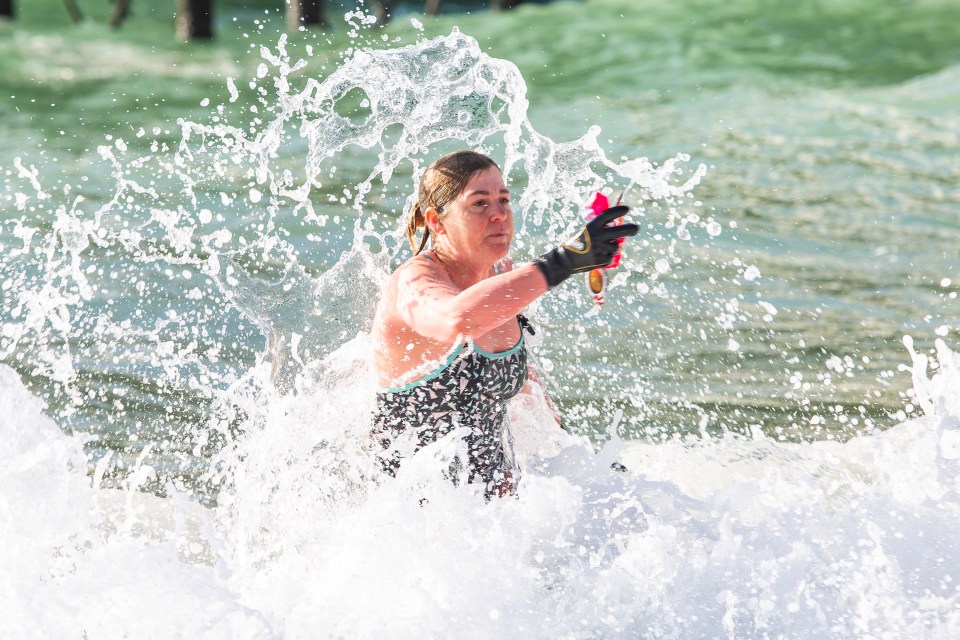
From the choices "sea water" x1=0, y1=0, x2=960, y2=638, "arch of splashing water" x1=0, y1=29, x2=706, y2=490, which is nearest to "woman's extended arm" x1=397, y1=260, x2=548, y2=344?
"sea water" x1=0, y1=0, x2=960, y2=638

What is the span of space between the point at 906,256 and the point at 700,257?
1569 mm

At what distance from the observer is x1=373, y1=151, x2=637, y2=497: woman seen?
11.5 ft

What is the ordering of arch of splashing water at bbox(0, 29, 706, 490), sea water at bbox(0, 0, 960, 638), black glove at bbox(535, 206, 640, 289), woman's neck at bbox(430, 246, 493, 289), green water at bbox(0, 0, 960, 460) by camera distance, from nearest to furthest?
black glove at bbox(535, 206, 640, 289) < sea water at bbox(0, 0, 960, 638) < woman's neck at bbox(430, 246, 493, 289) < arch of splashing water at bbox(0, 29, 706, 490) < green water at bbox(0, 0, 960, 460)

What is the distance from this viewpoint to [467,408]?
11.9 feet

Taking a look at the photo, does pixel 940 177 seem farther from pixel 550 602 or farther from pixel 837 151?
pixel 550 602

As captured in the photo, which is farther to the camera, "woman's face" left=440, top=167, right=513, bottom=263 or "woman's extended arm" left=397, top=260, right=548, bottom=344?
"woman's face" left=440, top=167, right=513, bottom=263

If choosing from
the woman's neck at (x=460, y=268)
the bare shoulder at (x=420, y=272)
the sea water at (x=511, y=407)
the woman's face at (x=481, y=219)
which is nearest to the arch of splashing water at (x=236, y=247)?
the sea water at (x=511, y=407)

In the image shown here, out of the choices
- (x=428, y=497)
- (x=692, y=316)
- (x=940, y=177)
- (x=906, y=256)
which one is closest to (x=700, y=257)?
(x=692, y=316)

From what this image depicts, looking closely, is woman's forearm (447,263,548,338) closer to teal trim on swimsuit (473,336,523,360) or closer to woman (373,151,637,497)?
woman (373,151,637,497)

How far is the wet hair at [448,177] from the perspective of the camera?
11.6 feet

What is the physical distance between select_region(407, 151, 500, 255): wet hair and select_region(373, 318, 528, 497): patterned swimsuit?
46 cm

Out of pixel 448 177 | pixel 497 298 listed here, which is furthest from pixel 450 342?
pixel 448 177

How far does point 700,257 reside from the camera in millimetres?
7520

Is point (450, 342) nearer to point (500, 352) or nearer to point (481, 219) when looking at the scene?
point (500, 352)
